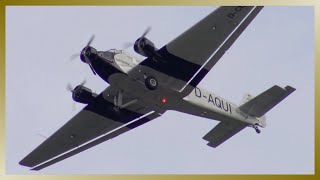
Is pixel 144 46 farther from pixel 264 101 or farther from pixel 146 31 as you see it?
pixel 264 101

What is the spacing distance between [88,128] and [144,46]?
6.97m

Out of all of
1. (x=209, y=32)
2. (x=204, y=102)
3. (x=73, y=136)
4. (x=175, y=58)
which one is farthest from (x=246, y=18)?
(x=73, y=136)

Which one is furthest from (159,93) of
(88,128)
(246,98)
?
(246,98)

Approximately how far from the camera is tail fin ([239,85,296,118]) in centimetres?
2902

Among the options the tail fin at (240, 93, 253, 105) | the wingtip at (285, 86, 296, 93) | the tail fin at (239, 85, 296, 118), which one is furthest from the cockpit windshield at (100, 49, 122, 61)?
the tail fin at (240, 93, 253, 105)

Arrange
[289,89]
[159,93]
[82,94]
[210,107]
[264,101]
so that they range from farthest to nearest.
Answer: [264,101] < [210,107] < [289,89] < [82,94] < [159,93]

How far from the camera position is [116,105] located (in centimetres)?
2834

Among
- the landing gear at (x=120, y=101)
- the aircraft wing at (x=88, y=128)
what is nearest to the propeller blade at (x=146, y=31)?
the landing gear at (x=120, y=101)

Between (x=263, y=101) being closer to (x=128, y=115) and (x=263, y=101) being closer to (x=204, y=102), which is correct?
(x=204, y=102)

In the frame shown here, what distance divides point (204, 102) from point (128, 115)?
12.5 ft

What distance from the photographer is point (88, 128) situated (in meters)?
30.9

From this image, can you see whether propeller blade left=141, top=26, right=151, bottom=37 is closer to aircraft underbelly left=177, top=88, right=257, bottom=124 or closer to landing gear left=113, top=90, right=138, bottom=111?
landing gear left=113, top=90, right=138, bottom=111

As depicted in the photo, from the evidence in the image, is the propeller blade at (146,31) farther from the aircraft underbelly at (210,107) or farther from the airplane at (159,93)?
the aircraft underbelly at (210,107)

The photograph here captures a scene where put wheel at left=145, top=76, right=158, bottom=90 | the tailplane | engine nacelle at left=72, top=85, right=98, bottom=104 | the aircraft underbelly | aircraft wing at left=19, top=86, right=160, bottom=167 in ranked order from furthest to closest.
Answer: aircraft wing at left=19, top=86, right=160, bottom=167
the tailplane
the aircraft underbelly
engine nacelle at left=72, top=85, right=98, bottom=104
wheel at left=145, top=76, right=158, bottom=90
